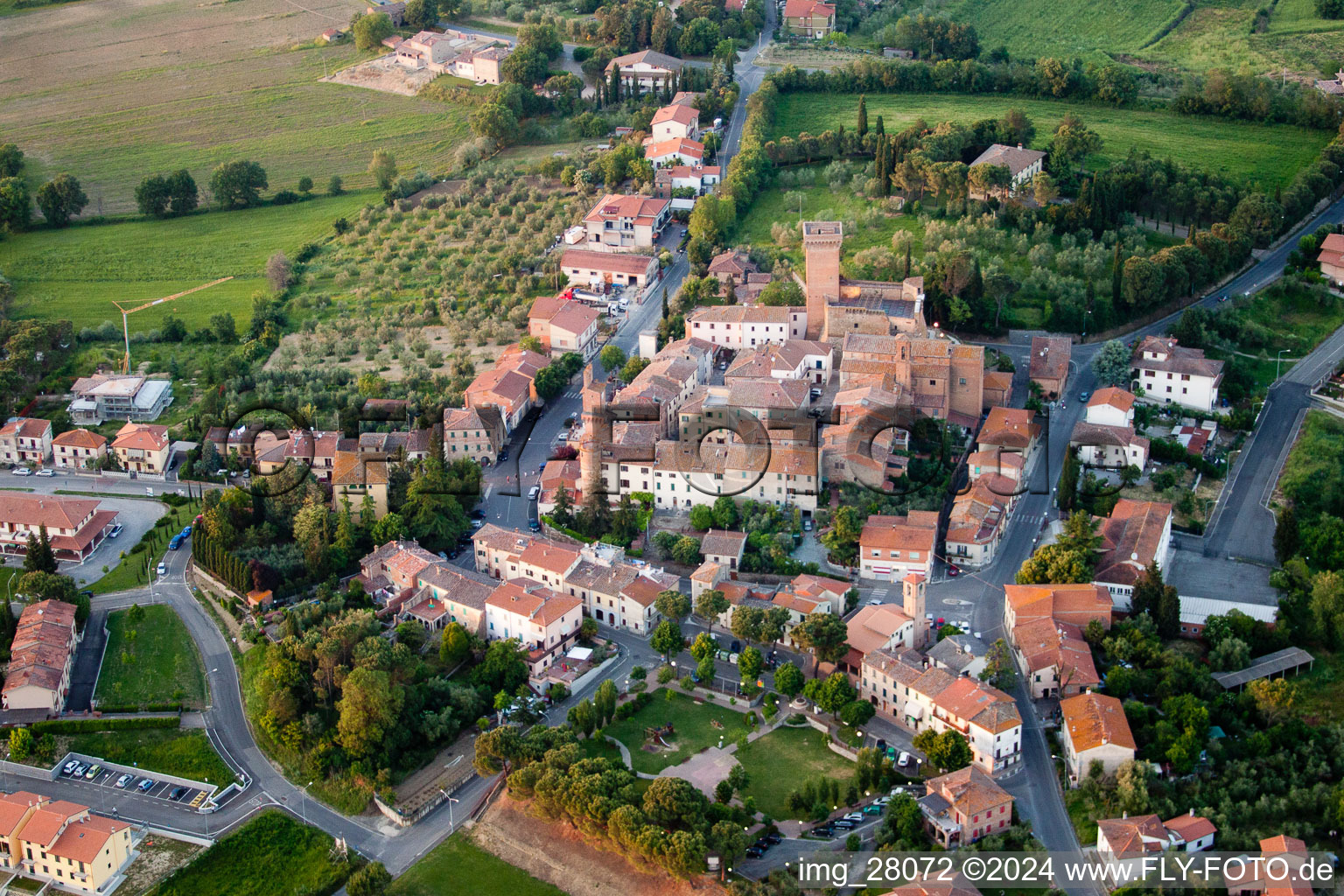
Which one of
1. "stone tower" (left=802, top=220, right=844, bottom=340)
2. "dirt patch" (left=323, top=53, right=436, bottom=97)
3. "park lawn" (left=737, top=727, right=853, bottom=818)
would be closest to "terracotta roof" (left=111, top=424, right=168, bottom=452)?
"stone tower" (left=802, top=220, right=844, bottom=340)

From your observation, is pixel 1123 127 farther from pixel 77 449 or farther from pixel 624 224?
pixel 77 449

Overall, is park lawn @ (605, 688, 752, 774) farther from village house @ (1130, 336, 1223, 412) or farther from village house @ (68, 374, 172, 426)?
village house @ (68, 374, 172, 426)

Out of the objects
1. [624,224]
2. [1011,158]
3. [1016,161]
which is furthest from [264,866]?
[1011,158]

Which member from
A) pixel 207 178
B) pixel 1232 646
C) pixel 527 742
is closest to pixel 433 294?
pixel 207 178


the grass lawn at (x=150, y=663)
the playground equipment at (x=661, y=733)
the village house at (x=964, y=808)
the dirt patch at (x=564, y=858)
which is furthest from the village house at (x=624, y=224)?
→ the village house at (x=964, y=808)

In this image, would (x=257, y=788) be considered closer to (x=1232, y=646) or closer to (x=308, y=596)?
(x=308, y=596)

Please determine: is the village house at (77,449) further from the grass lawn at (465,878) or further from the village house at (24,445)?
the grass lawn at (465,878)
